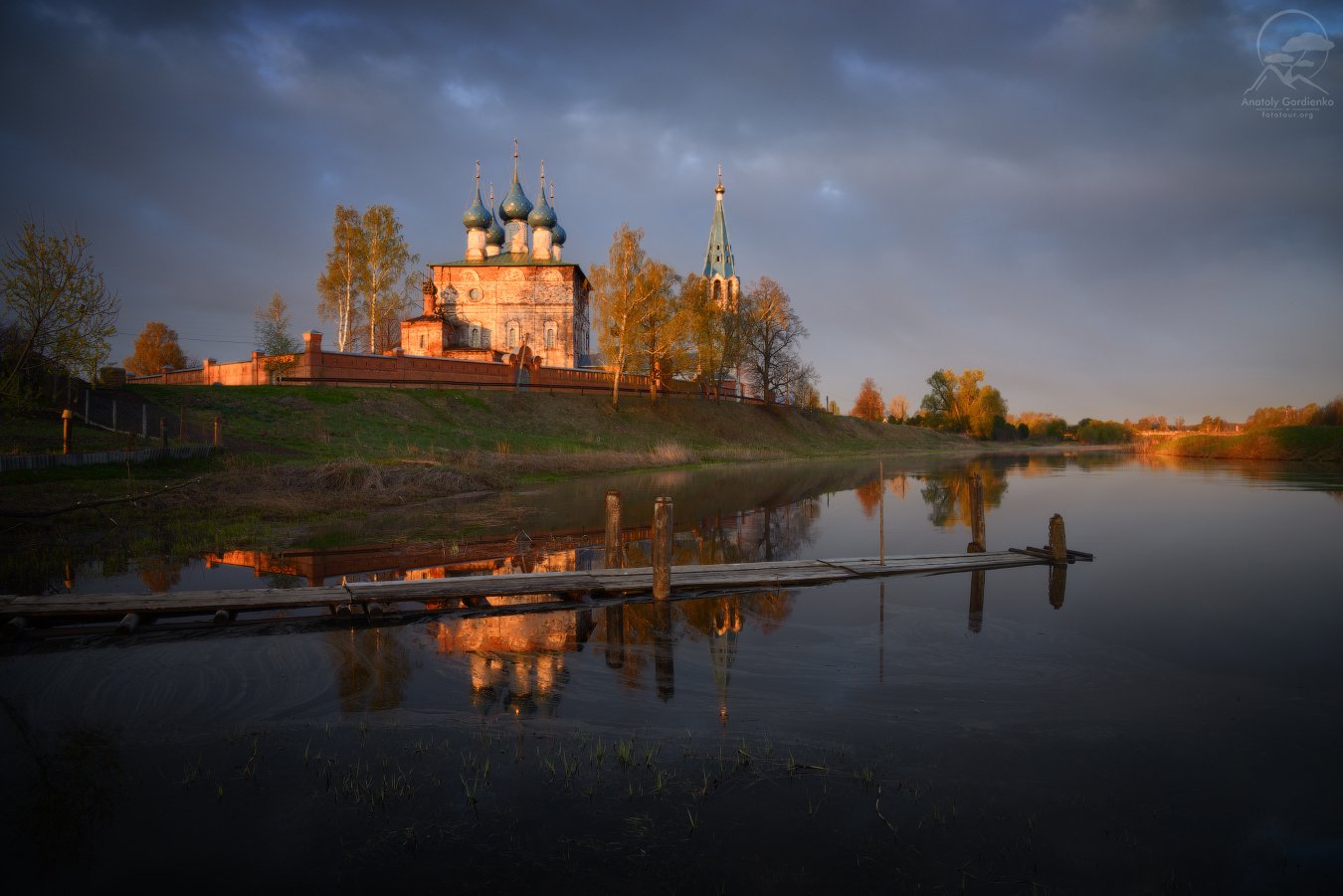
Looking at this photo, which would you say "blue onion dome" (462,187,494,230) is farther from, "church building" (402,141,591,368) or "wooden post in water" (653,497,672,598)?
"wooden post in water" (653,497,672,598)

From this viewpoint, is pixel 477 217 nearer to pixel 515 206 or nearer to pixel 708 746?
pixel 515 206

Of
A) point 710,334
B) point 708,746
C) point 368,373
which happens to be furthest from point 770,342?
point 708,746

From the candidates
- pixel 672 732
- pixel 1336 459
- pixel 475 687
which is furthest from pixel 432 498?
pixel 1336 459

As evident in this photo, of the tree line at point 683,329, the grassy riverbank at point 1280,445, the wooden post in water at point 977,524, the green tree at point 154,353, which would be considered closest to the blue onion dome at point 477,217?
the tree line at point 683,329

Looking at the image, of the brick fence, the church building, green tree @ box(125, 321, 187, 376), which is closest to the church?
the church building

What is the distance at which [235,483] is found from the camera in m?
17.2

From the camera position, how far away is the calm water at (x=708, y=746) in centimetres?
457

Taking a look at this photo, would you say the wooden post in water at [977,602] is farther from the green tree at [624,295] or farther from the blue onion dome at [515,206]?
the blue onion dome at [515,206]

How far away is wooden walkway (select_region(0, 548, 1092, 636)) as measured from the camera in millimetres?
8812

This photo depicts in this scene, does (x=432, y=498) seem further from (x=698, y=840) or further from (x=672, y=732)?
(x=698, y=840)

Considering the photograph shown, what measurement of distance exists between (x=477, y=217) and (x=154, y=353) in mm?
30639

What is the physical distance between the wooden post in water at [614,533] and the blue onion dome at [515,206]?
50825 millimetres

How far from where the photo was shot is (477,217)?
185 feet

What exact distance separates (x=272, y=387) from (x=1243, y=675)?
3398cm
